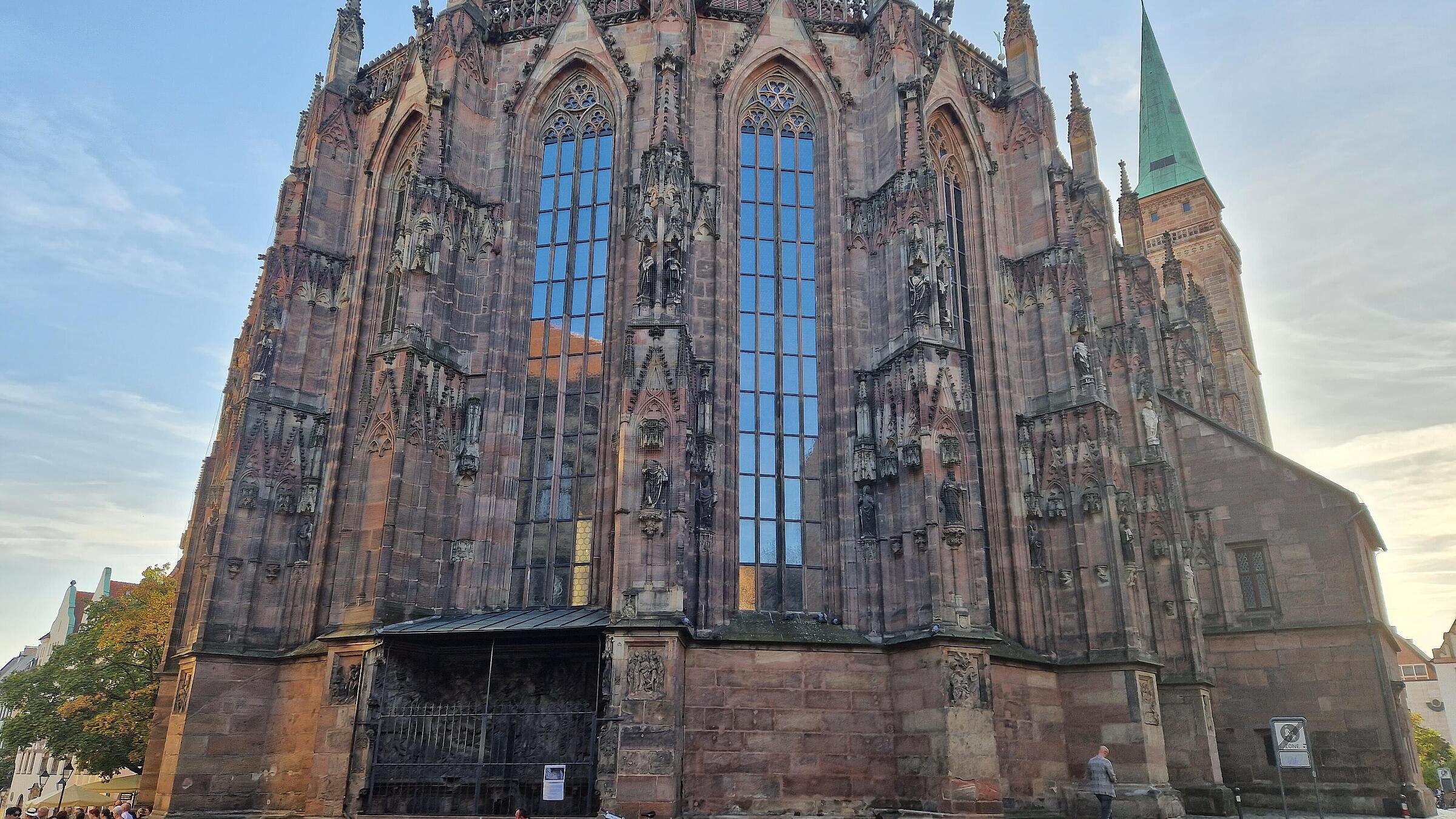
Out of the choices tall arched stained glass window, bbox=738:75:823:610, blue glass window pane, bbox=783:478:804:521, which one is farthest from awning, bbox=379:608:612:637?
blue glass window pane, bbox=783:478:804:521

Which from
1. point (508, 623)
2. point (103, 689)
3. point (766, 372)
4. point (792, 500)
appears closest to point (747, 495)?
point (792, 500)

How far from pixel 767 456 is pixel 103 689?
903 inches

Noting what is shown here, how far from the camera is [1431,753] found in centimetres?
6066

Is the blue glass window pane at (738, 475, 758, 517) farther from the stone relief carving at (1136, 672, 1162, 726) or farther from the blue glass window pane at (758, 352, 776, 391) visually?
the stone relief carving at (1136, 672, 1162, 726)

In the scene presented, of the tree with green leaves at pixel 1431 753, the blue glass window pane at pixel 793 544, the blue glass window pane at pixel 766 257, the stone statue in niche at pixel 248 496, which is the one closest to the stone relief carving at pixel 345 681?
the stone statue in niche at pixel 248 496

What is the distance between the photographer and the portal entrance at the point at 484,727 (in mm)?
15680

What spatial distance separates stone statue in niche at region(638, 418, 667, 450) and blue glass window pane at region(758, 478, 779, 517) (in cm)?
272

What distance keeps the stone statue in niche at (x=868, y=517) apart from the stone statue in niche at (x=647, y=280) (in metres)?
5.03

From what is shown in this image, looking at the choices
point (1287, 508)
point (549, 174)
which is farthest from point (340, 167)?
point (1287, 508)

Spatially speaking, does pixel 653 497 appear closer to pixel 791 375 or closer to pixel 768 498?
pixel 768 498

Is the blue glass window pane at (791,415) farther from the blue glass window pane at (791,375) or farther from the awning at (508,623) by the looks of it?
the awning at (508,623)

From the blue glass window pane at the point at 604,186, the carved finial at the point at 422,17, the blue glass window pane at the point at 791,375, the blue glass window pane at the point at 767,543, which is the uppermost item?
the carved finial at the point at 422,17

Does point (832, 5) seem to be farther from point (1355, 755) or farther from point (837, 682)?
point (1355, 755)

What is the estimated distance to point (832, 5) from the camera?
22.0 m
